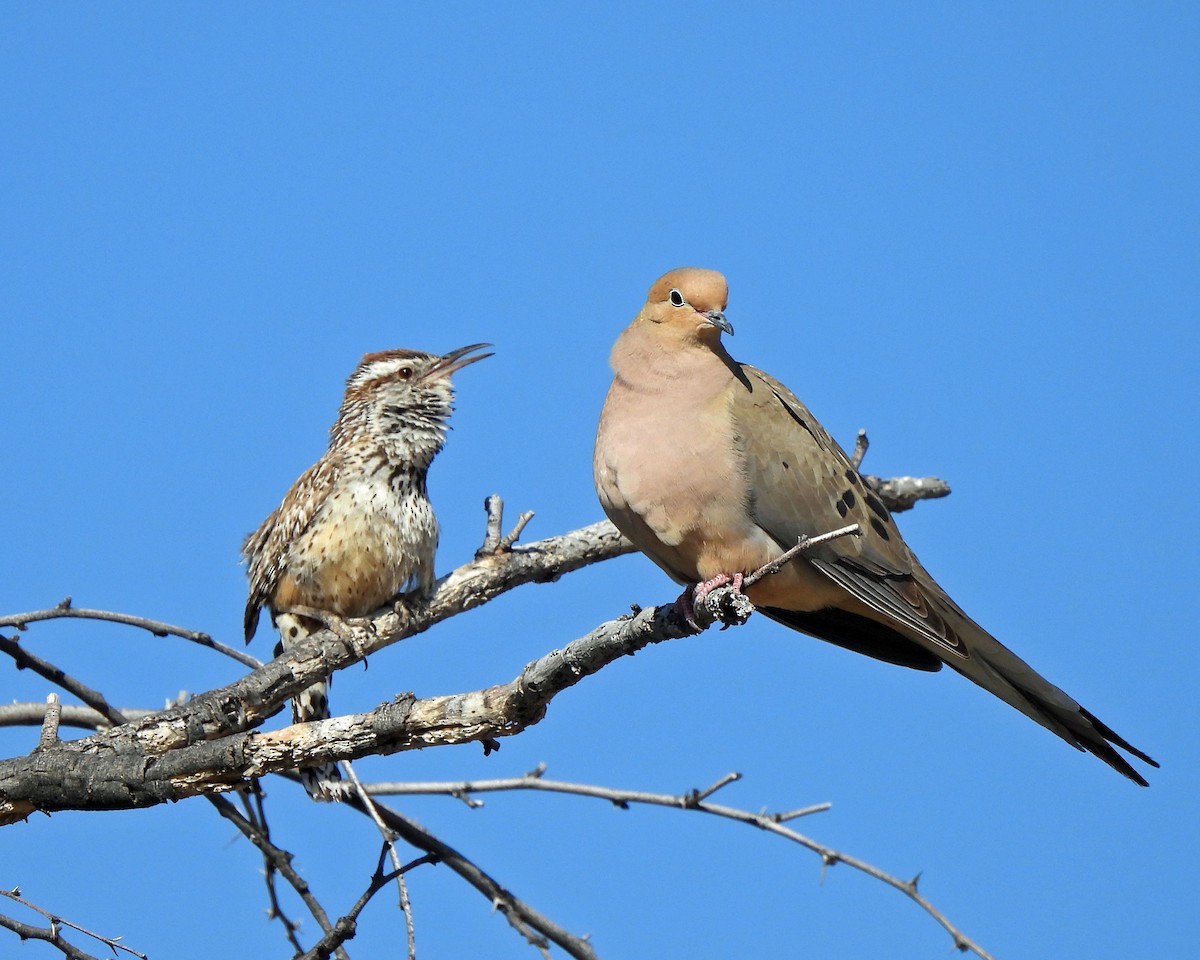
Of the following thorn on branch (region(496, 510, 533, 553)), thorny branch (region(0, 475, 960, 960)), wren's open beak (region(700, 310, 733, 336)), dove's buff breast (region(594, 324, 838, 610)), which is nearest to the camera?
thorny branch (region(0, 475, 960, 960))

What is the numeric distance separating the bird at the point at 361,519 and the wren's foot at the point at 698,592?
2.30 m

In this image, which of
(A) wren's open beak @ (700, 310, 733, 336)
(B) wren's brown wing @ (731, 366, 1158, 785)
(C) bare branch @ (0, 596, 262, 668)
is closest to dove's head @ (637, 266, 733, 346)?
(A) wren's open beak @ (700, 310, 733, 336)

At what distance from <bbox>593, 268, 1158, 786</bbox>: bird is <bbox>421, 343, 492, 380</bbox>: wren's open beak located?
2.12 meters

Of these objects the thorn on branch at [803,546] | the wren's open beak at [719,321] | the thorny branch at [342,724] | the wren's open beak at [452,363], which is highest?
the wren's open beak at [452,363]

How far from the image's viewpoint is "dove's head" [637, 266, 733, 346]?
429cm

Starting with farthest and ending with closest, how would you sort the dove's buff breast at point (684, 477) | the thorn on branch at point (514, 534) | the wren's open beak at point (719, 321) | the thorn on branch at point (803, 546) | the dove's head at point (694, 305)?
the thorn on branch at point (514, 534)
the dove's head at point (694, 305)
the wren's open beak at point (719, 321)
the dove's buff breast at point (684, 477)
the thorn on branch at point (803, 546)

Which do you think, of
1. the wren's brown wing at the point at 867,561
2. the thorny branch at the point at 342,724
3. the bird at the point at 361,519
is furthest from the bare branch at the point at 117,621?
the wren's brown wing at the point at 867,561

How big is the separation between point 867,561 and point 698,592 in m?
0.67

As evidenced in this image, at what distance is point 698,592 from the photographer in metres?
3.83

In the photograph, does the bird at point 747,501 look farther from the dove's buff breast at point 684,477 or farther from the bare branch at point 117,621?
the bare branch at point 117,621

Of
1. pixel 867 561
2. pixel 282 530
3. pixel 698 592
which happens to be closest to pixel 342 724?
pixel 698 592

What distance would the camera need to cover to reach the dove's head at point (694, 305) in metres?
4.29

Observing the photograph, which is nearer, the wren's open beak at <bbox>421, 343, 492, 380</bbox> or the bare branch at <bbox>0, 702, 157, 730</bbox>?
the bare branch at <bbox>0, 702, 157, 730</bbox>

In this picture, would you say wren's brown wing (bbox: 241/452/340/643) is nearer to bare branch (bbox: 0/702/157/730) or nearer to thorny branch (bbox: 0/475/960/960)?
thorny branch (bbox: 0/475/960/960)
